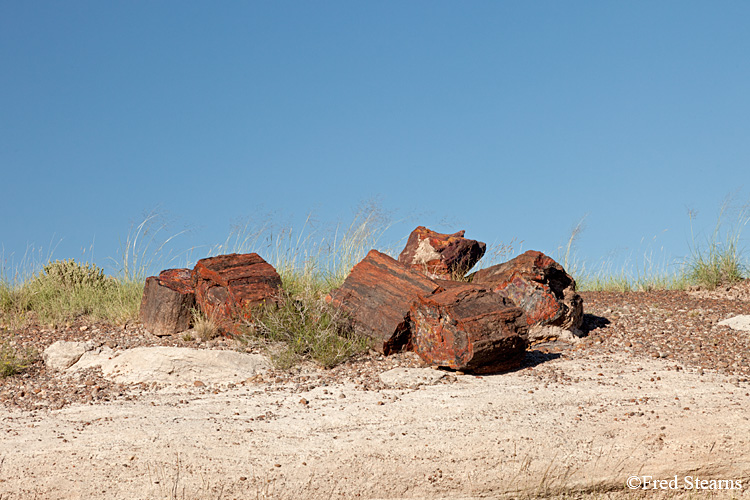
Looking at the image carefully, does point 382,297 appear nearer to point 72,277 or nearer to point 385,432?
point 385,432

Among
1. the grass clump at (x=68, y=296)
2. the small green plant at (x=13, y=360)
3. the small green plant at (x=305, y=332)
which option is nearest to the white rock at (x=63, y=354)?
Answer: the small green plant at (x=13, y=360)

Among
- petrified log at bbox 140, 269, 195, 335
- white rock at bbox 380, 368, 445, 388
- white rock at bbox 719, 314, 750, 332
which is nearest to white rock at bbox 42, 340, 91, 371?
petrified log at bbox 140, 269, 195, 335

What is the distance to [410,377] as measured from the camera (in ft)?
18.5

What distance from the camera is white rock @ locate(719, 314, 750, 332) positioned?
7516mm

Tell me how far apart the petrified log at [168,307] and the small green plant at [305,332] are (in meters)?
0.95

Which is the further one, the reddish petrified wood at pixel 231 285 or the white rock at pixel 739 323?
the white rock at pixel 739 323

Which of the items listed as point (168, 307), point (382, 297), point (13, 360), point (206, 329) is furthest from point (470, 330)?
point (13, 360)

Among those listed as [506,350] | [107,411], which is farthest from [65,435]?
[506,350]

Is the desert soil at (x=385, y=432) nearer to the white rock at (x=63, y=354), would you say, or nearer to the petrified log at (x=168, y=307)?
the white rock at (x=63, y=354)

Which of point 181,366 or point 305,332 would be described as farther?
point 305,332

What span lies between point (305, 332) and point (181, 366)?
1.20m

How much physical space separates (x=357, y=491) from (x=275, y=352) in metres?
2.53

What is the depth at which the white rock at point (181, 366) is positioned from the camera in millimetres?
5898

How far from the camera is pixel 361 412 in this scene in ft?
16.1
